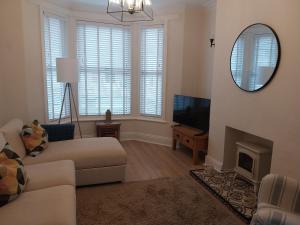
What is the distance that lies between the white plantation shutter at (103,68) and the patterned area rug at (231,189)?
2.40m

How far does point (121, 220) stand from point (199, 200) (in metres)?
0.95

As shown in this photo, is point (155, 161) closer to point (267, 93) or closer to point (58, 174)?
point (58, 174)

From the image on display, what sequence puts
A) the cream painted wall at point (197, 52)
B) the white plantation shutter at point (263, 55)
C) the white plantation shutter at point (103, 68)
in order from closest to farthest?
the white plantation shutter at point (263, 55) → the cream painted wall at point (197, 52) → the white plantation shutter at point (103, 68)

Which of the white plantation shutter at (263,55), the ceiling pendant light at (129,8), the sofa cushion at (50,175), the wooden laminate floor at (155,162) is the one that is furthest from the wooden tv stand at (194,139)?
the ceiling pendant light at (129,8)

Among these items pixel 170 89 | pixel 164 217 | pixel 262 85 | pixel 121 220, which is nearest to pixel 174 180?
pixel 164 217

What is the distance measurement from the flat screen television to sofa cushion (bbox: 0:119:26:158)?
261cm

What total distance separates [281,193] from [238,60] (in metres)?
1.86

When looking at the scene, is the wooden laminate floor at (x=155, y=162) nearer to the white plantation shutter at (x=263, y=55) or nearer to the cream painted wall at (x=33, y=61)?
the white plantation shutter at (x=263, y=55)

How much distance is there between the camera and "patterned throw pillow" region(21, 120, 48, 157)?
2.97m

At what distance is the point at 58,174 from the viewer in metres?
2.42

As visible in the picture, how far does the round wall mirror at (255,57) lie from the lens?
2633mm

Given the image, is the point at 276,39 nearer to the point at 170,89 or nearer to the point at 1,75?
the point at 170,89

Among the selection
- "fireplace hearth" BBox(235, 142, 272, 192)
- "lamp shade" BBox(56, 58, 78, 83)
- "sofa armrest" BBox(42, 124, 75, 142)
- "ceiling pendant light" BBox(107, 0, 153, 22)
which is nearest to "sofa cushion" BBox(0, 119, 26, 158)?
"sofa armrest" BBox(42, 124, 75, 142)

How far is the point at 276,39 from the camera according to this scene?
2568 millimetres
